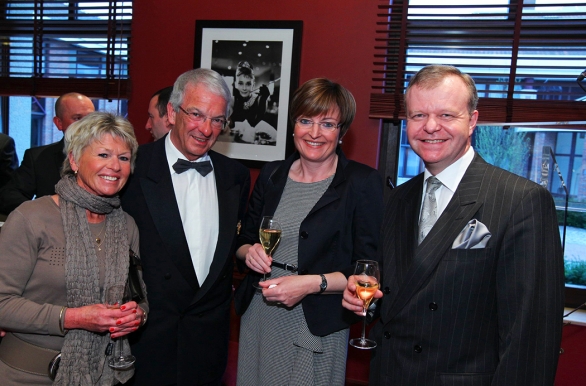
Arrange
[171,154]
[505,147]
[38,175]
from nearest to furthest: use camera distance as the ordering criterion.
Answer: [171,154]
[38,175]
[505,147]

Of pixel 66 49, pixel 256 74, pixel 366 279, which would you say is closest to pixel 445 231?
pixel 366 279

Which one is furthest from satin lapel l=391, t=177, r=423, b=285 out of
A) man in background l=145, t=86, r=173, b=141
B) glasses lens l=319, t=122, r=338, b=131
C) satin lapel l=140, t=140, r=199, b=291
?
man in background l=145, t=86, r=173, b=141

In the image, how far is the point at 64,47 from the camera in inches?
186

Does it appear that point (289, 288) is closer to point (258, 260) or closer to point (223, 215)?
point (258, 260)

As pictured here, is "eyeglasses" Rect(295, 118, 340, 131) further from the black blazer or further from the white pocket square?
the white pocket square

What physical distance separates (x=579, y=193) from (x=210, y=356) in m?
2.94

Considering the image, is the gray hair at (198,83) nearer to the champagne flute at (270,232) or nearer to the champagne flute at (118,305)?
the champagne flute at (270,232)

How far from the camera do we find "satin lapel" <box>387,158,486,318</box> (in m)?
1.76

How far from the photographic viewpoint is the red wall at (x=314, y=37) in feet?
12.9

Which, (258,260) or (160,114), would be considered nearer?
(258,260)

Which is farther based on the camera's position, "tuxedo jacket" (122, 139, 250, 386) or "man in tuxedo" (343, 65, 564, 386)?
"tuxedo jacket" (122, 139, 250, 386)

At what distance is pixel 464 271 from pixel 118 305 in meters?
1.22

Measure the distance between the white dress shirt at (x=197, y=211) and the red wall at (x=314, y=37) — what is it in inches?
69.8

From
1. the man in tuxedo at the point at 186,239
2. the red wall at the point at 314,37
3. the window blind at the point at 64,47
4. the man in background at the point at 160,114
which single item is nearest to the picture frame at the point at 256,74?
the red wall at the point at 314,37
